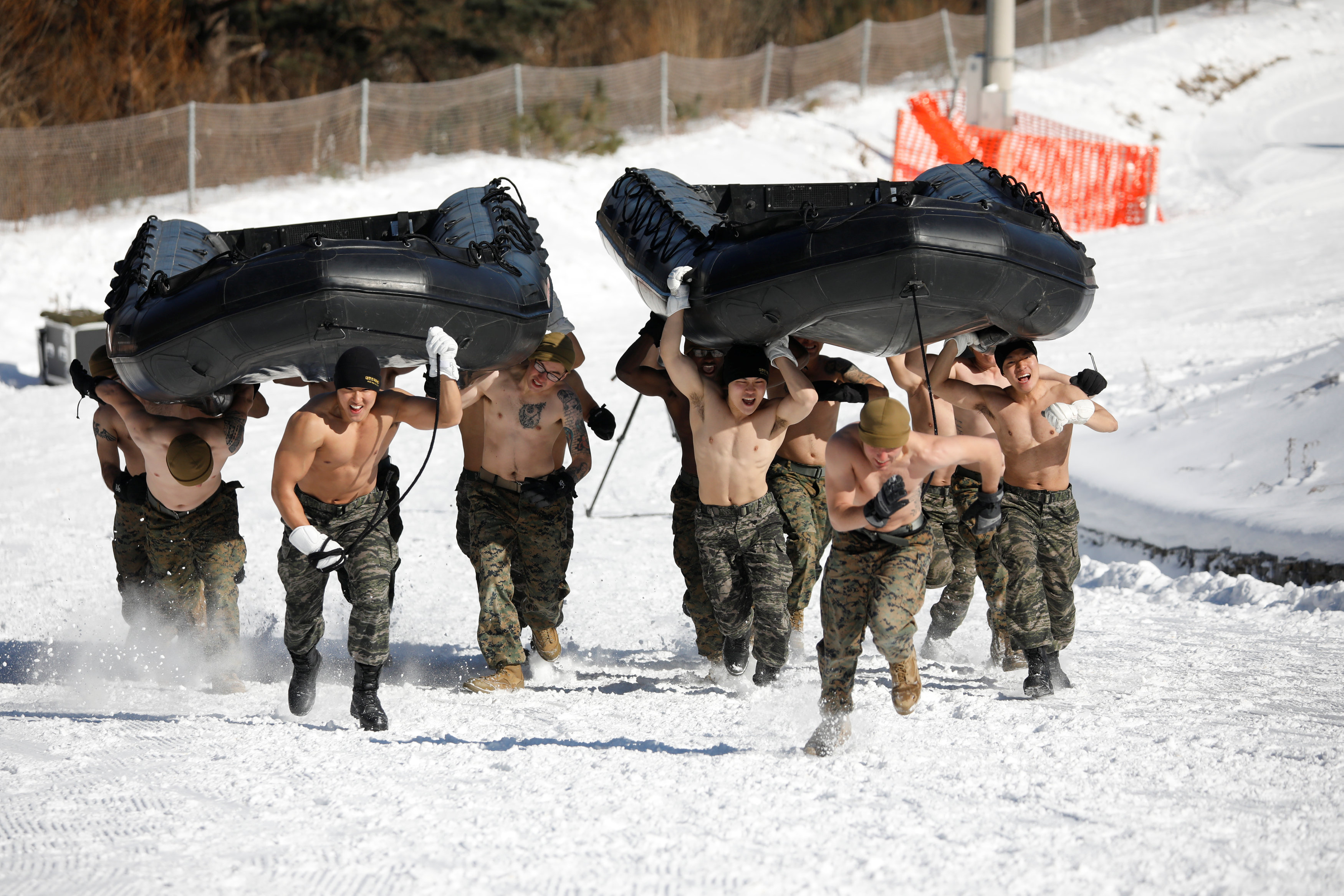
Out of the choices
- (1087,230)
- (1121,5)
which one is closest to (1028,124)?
(1087,230)

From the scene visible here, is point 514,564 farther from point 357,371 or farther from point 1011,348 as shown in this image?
point 1011,348

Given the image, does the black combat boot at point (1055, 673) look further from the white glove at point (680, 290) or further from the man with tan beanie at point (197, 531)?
the man with tan beanie at point (197, 531)

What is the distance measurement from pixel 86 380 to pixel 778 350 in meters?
3.42

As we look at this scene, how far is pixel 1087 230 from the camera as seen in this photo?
19141 mm

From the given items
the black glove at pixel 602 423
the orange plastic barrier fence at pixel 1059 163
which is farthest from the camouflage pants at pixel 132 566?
the orange plastic barrier fence at pixel 1059 163

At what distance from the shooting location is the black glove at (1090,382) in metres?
5.65

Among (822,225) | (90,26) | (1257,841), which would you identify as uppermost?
(90,26)

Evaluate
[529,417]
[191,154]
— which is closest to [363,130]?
[191,154]

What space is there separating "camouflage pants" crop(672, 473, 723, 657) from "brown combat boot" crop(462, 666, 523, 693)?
0.90m

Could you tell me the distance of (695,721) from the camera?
5.26 metres

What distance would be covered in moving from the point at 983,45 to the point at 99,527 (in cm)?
2111

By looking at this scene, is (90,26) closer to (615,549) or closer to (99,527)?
(99,527)

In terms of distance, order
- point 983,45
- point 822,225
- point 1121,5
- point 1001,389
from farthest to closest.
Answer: point 1121,5, point 983,45, point 1001,389, point 822,225

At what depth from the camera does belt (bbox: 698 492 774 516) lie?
18.7ft
